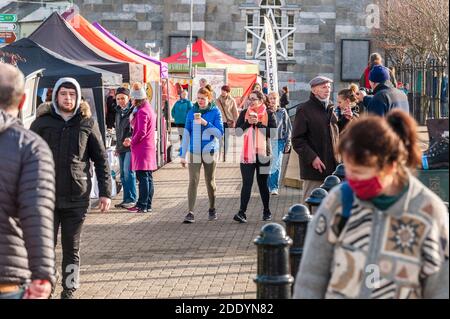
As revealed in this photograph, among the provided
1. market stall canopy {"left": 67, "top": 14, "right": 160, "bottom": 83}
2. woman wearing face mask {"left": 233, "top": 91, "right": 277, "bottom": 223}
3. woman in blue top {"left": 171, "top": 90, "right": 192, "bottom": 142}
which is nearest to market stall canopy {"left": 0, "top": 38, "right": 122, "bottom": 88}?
woman wearing face mask {"left": 233, "top": 91, "right": 277, "bottom": 223}

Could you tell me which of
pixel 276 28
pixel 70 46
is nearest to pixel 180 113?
pixel 70 46

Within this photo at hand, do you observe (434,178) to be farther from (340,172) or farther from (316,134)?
(316,134)

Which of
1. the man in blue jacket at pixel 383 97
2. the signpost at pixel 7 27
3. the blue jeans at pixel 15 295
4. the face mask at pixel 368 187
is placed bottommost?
the blue jeans at pixel 15 295

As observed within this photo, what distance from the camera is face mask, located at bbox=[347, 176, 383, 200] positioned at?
4.33m

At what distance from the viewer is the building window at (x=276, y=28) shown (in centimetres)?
5188

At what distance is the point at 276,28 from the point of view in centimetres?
5175

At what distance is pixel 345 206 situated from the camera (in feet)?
14.9

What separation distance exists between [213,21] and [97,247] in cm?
4058

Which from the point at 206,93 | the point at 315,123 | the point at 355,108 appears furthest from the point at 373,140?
the point at 355,108

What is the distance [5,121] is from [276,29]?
46995 mm

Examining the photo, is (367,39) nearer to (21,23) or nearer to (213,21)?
(213,21)

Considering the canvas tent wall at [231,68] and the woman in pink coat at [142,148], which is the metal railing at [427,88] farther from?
the woman in pink coat at [142,148]

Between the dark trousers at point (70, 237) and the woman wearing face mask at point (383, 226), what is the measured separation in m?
4.79

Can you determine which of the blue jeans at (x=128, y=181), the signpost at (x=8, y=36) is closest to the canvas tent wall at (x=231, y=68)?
the signpost at (x=8, y=36)
